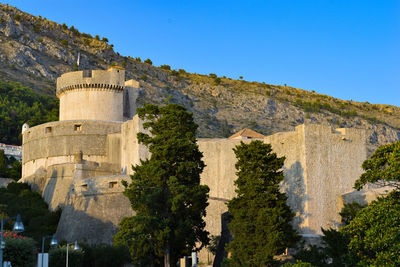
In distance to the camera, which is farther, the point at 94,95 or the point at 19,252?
the point at 94,95

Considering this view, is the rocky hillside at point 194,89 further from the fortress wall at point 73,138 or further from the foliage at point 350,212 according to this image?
the foliage at point 350,212

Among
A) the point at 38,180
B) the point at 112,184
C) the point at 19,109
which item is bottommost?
the point at 112,184

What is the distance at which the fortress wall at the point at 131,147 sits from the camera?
100ft

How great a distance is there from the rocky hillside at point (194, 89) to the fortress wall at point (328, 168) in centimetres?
4261

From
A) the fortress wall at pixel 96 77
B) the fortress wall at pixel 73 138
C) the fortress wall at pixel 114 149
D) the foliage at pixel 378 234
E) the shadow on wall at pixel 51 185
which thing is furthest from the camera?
the fortress wall at pixel 96 77

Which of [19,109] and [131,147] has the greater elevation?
[19,109]

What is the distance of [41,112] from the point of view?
57.8 m

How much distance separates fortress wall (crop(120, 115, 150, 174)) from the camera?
3062cm

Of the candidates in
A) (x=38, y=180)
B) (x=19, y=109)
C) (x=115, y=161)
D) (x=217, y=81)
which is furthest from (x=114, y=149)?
(x=217, y=81)

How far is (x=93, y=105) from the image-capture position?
3756 cm

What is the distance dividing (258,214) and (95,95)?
19104mm

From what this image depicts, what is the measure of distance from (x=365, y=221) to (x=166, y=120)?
33.8 ft

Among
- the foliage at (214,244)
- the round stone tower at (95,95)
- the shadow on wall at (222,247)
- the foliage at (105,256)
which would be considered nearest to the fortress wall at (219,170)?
the foliage at (214,244)

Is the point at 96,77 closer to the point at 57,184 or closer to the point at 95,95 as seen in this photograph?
the point at 95,95
